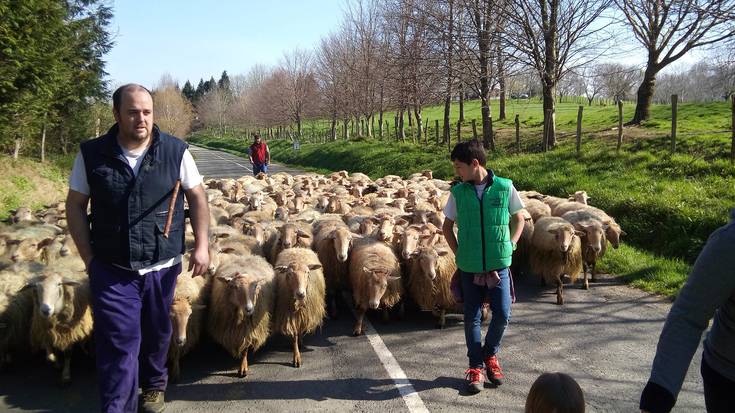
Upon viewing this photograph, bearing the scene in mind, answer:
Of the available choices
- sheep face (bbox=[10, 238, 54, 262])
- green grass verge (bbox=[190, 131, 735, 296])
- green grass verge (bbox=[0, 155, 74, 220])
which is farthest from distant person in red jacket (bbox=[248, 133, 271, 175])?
sheep face (bbox=[10, 238, 54, 262])

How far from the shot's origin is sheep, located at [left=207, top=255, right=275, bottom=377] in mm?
5160

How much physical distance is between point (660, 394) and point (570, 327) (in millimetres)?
4327

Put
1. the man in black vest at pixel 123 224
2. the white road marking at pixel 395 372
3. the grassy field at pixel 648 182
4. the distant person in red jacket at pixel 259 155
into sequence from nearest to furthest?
the man in black vest at pixel 123 224
the white road marking at pixel 395 372
the grassy field at pixel 648 182
the distant person in red jacket at pixel 259 155

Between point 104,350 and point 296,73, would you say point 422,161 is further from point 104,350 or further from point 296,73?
point 296,73

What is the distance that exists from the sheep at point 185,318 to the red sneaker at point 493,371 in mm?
2760

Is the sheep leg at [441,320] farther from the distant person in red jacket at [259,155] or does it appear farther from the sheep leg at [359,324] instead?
the distant person in red jacket at [259,155]

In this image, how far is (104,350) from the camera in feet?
11.5

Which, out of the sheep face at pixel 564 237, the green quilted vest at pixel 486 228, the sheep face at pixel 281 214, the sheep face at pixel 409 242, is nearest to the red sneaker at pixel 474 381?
the green quilted vest at pixel 486 228

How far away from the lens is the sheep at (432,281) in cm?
630

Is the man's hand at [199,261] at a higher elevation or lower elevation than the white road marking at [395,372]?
higher

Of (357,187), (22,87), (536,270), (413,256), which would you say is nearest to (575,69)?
(357,187)

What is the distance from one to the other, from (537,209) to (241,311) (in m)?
5.65

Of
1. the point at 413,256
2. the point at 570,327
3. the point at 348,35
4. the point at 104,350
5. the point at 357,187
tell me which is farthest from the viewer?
the point at 348,35

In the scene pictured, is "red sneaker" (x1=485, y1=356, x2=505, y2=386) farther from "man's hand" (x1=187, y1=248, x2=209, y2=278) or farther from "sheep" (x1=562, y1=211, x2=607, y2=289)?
"sheep" (x1=562, y1=211, x2=607, y2=289)
